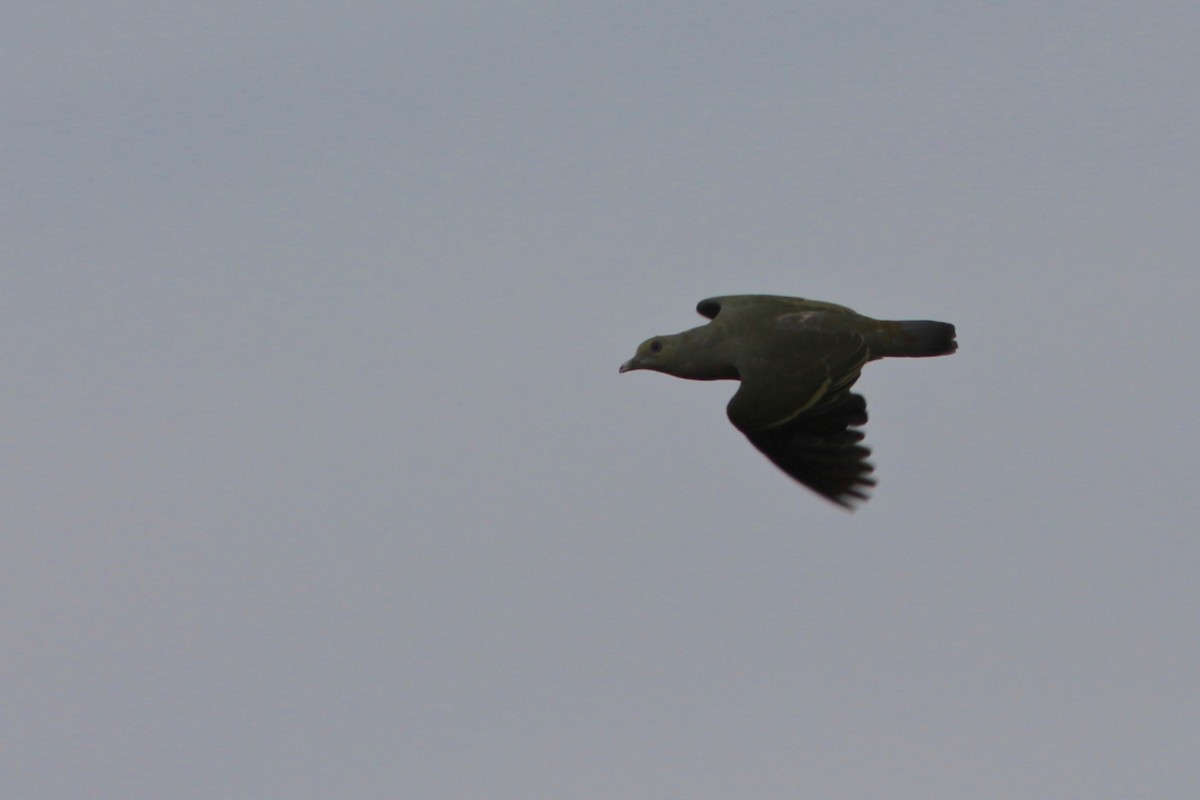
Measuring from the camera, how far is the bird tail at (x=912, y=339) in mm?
18734

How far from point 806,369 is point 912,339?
0.84 m

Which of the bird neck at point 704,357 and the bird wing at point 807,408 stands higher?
the bird neck at point 704,357

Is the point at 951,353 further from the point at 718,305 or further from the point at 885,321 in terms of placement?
the point at 718,305

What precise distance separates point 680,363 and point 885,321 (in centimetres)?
152

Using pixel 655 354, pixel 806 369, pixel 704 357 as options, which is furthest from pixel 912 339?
pixel 655 354

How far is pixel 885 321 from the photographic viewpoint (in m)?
18.8

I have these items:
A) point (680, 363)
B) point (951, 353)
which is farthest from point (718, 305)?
point (951, 353)

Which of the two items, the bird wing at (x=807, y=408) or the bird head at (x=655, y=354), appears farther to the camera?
the bird head at (x=655, y=354)

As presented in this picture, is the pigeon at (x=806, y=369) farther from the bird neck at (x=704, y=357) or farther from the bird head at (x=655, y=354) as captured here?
the bird head at (x=655, y=354)

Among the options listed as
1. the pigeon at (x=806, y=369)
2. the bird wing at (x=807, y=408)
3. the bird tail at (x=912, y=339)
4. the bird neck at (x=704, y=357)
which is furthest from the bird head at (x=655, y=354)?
the bird tail at (x=912, y=339)

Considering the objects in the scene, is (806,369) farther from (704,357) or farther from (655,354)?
(655,354)

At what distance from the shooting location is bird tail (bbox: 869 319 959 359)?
18.7m

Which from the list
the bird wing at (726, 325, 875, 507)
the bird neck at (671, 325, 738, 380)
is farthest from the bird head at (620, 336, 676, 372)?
the bird wing at (726, 325, 875, 507)

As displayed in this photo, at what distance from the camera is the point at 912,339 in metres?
18.7
